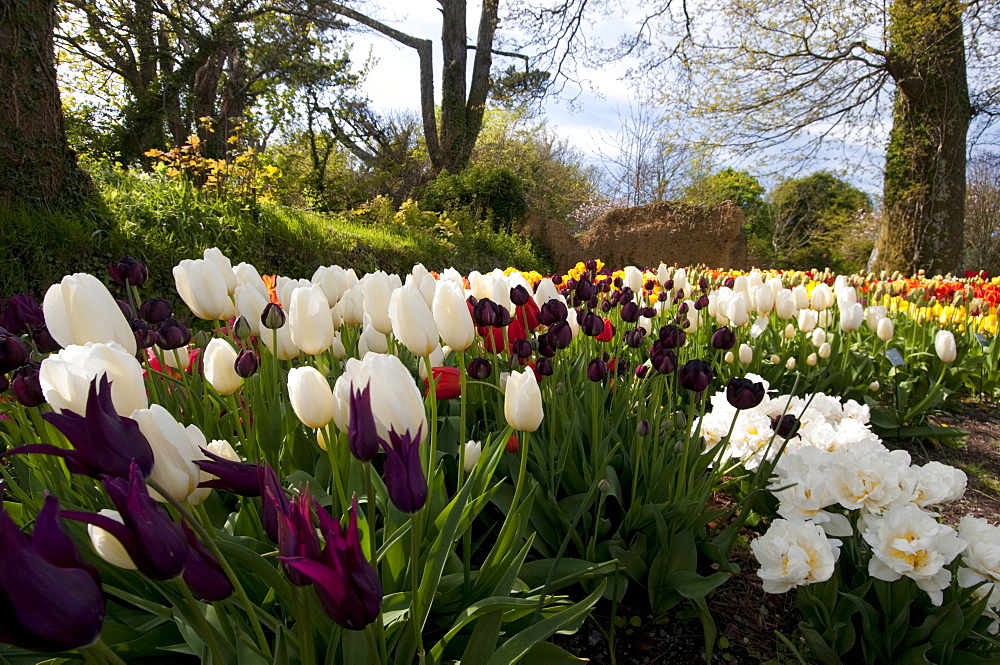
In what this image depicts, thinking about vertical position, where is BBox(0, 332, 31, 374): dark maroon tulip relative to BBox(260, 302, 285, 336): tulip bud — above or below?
below

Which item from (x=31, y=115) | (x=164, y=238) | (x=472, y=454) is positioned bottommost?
(x=472, y=454)

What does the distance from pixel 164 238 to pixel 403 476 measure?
5627mm

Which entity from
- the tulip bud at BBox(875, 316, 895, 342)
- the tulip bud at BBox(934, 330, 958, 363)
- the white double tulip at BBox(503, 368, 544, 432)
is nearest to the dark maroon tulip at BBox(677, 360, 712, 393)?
the white double tulip at BBox(503, 368, 544, 432)

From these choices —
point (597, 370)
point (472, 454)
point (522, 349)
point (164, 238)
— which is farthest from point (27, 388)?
point (164, 238)

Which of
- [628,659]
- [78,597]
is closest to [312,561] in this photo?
[78,597]

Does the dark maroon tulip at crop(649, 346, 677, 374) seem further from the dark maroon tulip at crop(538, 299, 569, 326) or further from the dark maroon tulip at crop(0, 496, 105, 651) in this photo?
the dark maroon tulip at crop(0, 496, 105, 651)

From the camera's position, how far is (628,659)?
54.1 inches

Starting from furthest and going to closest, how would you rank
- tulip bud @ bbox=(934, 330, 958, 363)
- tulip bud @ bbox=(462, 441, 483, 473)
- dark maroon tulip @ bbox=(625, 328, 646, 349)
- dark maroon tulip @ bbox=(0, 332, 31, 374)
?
1. tulip bud @ bbox=(934, 330, 958, 363)
2. dark maroon tulip @ bbox=(625, 328, 646, 349)
3. tulip bud @ bbox=(462, 441, 483, 473)
4. dark maroon tulip @ bbox=(0, 332, 31, 374)

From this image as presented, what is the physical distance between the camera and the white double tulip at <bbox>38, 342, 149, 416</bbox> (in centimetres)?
75

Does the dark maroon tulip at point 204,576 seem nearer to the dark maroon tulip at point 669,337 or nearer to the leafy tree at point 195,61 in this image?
the dark maroon tulip at point 669,337

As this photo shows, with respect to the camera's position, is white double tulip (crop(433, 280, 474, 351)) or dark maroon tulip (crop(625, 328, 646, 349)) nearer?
white double tulip (crop(433, 280, 474, 351))

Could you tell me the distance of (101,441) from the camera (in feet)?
1.82

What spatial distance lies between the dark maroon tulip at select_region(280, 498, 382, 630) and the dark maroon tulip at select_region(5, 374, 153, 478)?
21 centimetres

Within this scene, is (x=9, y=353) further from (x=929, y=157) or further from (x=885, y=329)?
(x=929, y=157)
